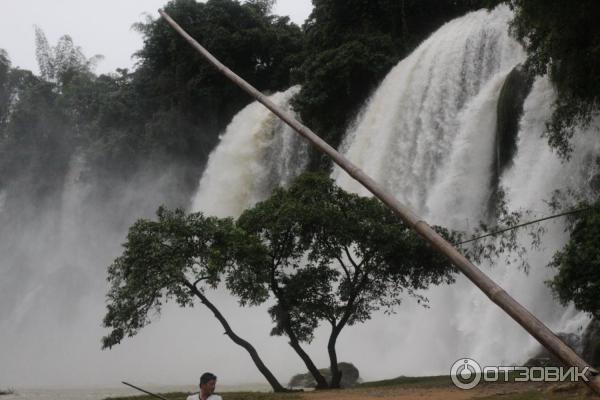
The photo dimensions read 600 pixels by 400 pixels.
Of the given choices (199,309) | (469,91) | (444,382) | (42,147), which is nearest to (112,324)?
(444,382)

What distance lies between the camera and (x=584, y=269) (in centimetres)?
1003

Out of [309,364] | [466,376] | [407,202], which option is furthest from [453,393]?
[407,202]

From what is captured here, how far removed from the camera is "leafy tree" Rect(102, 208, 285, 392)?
13.4 metres

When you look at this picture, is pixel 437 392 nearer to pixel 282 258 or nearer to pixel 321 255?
pixel 321 255

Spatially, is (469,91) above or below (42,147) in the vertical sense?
below

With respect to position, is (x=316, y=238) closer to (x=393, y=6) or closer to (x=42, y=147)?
(x=393, y=6)

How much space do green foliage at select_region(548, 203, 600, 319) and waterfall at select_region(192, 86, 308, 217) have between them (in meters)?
18.2

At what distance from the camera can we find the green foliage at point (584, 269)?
9.88 m

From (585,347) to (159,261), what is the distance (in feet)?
26.8

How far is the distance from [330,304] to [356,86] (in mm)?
14545

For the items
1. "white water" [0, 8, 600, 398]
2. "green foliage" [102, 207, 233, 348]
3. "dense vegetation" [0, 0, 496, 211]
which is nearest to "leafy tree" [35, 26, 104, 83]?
"dense vegetation" [0, 0, 496, 211]

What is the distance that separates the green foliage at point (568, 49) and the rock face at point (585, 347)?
337 centimetres

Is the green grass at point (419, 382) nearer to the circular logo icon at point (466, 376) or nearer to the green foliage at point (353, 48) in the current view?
the circular logo icon at point (466, 376)

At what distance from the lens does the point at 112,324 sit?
44.8ft
